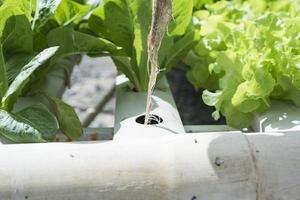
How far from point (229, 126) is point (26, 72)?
0.38m

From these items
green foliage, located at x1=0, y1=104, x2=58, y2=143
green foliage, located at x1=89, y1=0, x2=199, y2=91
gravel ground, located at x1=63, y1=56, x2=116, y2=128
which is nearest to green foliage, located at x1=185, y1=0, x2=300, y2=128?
green foliage, located at x1=89, y1=0, x2=199, y2=91

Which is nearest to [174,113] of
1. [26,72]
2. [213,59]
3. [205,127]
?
[205,127]

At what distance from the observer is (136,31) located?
1.15m

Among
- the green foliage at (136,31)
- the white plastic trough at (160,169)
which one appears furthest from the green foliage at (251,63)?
the white plastic trough at (160,169)

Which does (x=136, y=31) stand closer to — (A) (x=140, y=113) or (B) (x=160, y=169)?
(A) (x=140, y=113)

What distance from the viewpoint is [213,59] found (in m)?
1.22

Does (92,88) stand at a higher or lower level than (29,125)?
lower

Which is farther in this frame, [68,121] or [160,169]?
[68,121]

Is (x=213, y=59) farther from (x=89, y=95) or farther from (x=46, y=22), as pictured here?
(x=89, y=95)

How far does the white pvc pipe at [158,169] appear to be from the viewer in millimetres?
813

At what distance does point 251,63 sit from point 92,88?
5.23 feet

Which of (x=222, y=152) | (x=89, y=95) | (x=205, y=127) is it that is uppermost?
(x=222, y=152)

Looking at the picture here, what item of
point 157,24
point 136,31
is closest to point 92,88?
point 136,31

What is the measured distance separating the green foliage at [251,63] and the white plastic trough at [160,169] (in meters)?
0.18
